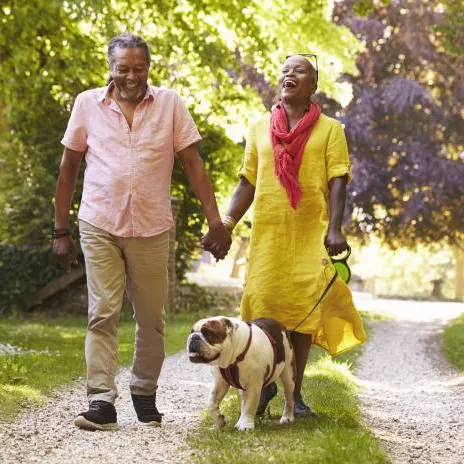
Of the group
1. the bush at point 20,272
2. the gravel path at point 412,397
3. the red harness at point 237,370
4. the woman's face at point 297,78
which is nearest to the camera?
the red harness at point 237,370

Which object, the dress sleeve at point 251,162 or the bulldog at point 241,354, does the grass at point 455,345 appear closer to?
the dress sleeve at point 251,162

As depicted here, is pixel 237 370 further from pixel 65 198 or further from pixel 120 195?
pixel 65 198

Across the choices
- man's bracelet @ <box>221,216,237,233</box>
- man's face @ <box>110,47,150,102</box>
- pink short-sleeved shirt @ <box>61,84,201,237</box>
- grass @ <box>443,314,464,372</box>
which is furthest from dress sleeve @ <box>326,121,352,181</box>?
grass @ <box>443,314,464,372</box>

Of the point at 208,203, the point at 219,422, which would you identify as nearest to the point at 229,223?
the point at 208,203

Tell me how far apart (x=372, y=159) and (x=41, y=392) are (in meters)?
21.5

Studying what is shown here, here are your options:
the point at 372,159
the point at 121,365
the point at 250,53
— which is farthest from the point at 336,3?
the point at 121,365

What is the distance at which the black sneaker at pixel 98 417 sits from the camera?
19.8 ft

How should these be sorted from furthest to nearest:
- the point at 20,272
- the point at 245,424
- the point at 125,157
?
the point at 20,272
the point at 125,157
the point at 245,424

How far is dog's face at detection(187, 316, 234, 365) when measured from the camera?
5.59 meters

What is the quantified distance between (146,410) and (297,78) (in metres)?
2.22

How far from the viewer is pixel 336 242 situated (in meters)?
6.32

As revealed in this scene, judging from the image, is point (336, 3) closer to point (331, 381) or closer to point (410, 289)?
point (331, 381)

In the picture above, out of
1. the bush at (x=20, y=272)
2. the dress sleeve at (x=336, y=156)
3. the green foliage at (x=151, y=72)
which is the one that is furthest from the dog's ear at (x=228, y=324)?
the bush at (x=20, y=272)

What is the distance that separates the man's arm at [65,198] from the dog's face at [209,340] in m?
1.09
